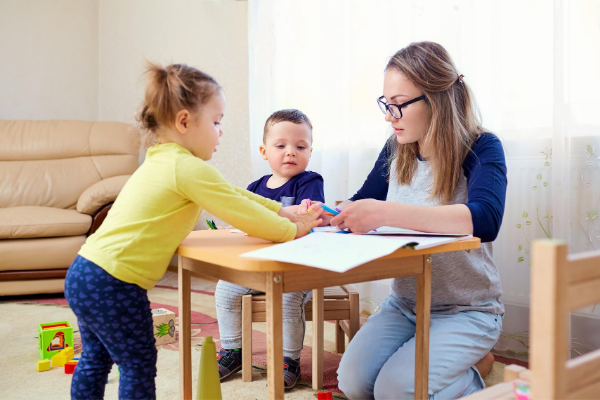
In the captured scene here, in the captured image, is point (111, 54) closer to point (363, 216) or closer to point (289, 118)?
point (289, 118)

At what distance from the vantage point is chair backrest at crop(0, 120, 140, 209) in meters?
3.62

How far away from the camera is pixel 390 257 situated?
1.00m

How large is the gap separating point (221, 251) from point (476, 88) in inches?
56.0

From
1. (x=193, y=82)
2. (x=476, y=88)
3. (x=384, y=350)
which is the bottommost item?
(x=384, y=350)

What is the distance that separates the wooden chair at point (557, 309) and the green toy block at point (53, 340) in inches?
69.7

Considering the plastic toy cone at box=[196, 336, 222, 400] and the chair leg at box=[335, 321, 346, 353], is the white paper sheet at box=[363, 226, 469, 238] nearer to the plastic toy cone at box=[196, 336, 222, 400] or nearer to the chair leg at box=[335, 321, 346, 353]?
the plastic toy cone at box=[196, 336, 222, 400]

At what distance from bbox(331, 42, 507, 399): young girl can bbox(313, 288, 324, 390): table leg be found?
0.19 m

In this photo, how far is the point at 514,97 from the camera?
75.5 inches

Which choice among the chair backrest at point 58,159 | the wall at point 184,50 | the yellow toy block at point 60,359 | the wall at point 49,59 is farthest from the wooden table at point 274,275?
the wall at point 49,59

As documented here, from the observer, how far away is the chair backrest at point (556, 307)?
580 mm

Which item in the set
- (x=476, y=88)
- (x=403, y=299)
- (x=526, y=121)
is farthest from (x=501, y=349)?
(x=476, y=88)

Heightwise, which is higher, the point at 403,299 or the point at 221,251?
the point at 221,251

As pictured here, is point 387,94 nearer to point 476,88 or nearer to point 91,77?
point 476,88

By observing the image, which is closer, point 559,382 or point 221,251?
point 559,382
